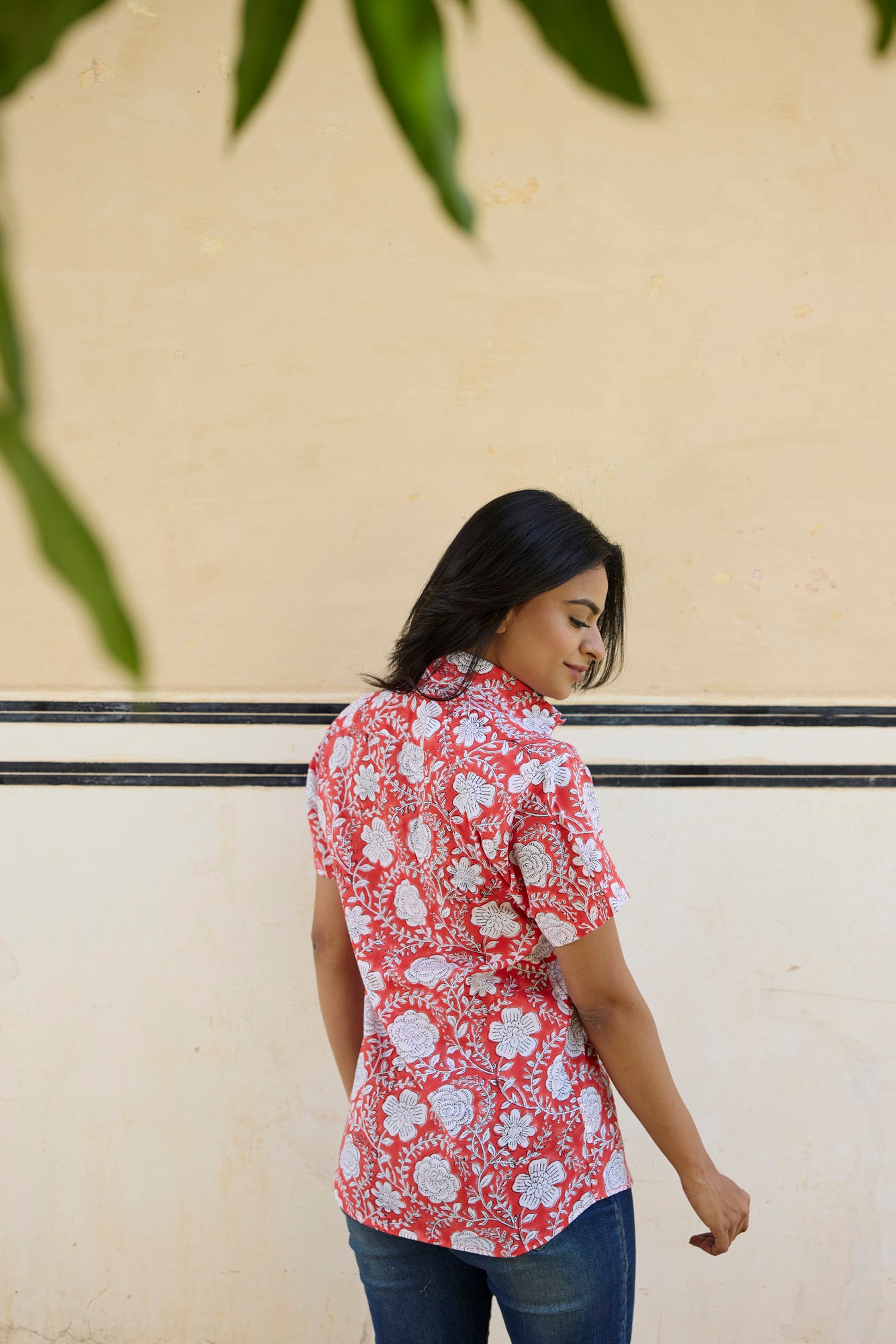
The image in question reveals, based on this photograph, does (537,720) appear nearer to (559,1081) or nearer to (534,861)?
(534,861)

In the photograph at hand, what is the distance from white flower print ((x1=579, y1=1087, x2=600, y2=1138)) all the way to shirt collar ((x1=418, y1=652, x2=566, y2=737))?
1.03 feet

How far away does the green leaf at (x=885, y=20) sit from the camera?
0.71 ft

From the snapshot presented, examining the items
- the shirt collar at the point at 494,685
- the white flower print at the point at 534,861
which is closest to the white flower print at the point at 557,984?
the white flower print at the point at 534,861

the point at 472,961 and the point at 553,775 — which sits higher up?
the point at 553,775

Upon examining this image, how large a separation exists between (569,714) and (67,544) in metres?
1.41

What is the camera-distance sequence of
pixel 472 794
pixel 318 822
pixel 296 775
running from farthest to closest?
pixel 296 775 → pixel 318 822 → pixel 472 794

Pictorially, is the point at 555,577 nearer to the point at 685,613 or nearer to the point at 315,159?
the point at 685,613

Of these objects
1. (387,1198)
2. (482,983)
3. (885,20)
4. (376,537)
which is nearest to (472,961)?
(482,983)

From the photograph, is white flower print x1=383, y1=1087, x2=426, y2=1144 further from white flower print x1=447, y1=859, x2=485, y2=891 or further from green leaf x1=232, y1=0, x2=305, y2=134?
green leaf x1=232, y1=0, x2=305, y2=134

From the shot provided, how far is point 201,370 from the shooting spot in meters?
1.54

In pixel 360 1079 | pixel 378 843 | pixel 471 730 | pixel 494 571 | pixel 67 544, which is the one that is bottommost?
pixel 360 1079

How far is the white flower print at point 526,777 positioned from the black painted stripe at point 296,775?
63 centimetres

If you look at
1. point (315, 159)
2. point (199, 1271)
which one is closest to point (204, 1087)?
point (199, 1271)

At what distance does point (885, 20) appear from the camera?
219 mm
